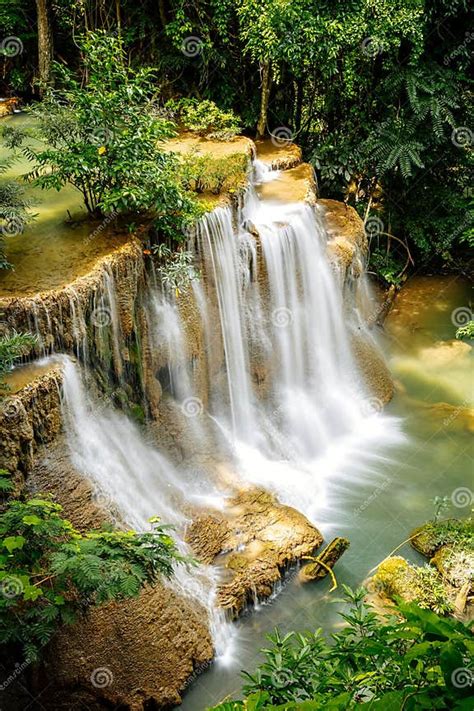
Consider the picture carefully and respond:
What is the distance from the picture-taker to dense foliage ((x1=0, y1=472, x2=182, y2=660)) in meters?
4.19

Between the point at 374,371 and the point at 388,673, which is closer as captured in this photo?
the point at 388,673

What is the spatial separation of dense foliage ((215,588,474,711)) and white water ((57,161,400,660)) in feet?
11.8

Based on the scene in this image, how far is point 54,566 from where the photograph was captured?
164 inches

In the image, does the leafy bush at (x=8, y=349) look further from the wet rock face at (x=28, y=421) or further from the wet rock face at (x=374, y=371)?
the wet rock face at (x=374, y=371)

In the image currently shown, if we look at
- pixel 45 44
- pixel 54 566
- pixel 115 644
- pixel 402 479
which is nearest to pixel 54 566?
pixel 54 566

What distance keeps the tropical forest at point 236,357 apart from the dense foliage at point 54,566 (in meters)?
0.02

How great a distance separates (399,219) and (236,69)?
391 centimetres

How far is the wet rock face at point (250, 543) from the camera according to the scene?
647cm

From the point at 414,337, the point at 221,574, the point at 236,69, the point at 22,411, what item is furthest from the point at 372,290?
the point at 22,411

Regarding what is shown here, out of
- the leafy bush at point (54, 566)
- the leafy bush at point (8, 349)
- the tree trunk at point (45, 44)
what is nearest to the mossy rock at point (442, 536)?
the leafy bush at point (54, 566)

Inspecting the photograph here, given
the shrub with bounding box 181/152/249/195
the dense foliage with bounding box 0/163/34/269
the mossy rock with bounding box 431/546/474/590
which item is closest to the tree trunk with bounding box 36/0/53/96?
the shrub with bounding box 181/152/249/195

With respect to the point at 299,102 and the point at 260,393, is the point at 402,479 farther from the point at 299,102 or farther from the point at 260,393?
the point at 299,102

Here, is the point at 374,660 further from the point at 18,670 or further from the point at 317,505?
the point at 317,505

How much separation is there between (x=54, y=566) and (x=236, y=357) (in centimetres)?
476
